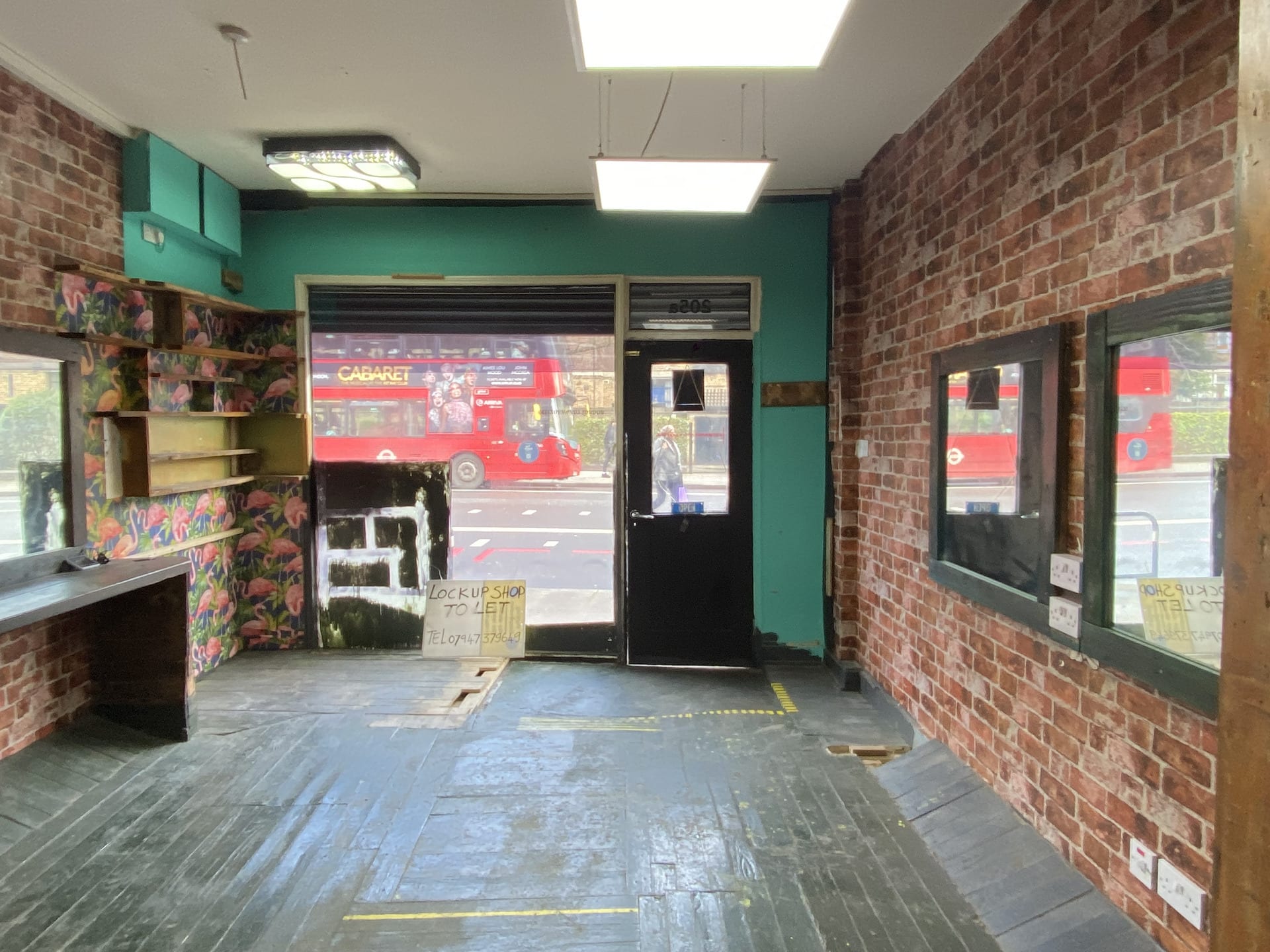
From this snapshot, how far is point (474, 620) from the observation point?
16.2ft

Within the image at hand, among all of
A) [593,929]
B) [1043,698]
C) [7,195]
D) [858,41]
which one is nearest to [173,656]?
[7,195]

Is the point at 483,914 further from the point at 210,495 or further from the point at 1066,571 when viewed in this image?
the point at 210,495

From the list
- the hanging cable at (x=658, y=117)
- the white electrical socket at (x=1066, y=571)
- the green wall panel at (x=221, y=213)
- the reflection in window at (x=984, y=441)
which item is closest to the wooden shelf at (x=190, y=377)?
the green wall panel at (x=221, y=213)

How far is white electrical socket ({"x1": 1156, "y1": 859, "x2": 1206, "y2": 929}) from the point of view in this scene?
1835mm

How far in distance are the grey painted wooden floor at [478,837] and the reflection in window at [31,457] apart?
3.05 ft

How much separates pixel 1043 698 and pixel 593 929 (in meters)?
1.63

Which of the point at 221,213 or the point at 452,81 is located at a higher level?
the point at 452,81

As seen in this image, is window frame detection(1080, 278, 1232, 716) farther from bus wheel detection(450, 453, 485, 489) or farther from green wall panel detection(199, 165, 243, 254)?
bus wheel detection(450, 453, 485, 489)

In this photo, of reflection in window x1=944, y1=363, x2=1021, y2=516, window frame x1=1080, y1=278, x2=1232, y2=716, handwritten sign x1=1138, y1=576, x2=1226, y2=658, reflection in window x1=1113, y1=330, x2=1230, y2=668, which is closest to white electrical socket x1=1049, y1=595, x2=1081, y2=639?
window frame x1=1080, y1=278, x2=1232, y2=716

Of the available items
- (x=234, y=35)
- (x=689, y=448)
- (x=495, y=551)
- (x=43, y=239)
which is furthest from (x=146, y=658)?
(x=495, y=551)

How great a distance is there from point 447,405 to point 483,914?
4152 millimetres

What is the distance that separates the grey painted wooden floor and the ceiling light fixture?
2.83 meters

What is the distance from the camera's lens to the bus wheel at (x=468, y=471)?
21.4 feet

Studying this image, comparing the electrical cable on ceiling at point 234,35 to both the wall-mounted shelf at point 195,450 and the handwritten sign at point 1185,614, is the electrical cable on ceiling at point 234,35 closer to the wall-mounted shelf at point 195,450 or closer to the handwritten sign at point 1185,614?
the wall-mounted shelf at point 195,450
